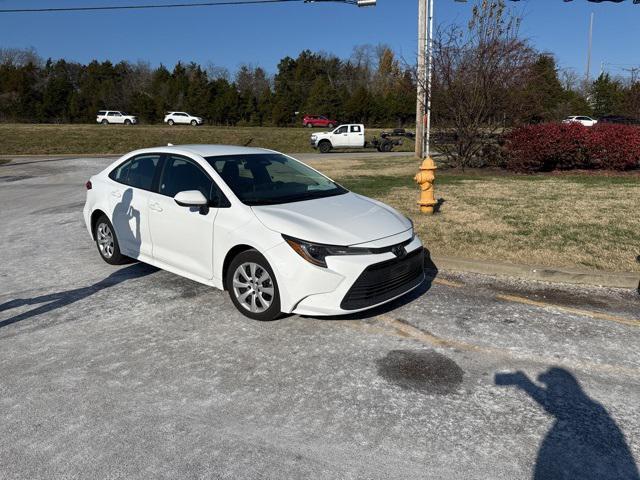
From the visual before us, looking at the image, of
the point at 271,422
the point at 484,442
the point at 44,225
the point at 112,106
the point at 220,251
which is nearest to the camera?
the point at 484,442

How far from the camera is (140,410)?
3.31 meters

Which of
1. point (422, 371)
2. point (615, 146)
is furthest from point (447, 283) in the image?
point (615, 146)

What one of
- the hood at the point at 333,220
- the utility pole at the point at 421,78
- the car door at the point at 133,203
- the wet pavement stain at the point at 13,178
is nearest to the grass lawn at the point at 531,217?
the hood at the point at 333,220

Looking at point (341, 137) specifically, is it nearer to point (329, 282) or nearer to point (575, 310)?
point (575, 310)

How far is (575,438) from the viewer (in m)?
3.03

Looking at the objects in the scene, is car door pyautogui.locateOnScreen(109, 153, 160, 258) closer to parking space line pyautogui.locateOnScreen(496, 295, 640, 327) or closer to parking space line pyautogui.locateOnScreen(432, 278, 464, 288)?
parking space line pyautogui.locateOnScreen(432, 278, 464, 288)

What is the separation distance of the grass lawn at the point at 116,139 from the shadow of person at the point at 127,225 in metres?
26.0

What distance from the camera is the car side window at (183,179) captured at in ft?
17.2

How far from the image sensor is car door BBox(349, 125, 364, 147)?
102 ft

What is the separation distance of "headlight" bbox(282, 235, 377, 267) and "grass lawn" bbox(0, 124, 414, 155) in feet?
93.9

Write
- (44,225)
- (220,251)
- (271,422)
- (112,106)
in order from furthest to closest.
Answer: (112,106) → (44,225) → (220,251) → (271,422)

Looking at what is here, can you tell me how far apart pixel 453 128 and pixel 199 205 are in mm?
12748

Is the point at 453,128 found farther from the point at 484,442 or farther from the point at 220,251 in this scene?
the point at 484,442

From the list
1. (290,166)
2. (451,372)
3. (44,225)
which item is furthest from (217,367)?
(44,225)
